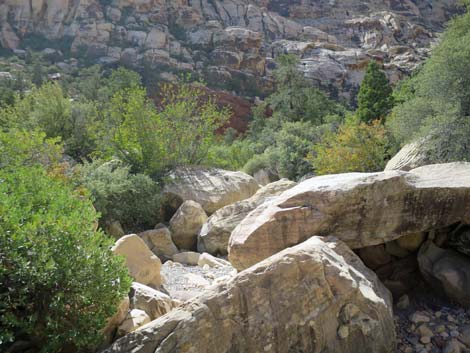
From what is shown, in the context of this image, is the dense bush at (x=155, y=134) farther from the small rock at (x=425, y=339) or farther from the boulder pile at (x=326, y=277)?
the small rock at (x=425, y=339)

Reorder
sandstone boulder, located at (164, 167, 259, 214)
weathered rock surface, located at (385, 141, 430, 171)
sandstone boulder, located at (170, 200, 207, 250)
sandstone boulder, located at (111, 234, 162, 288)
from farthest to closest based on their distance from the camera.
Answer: sandstone boulder, located at (164, 167, 259, 214)
weathered rock surface, located at (385, 141, 430, 171)
sandstone boulder, located at (170, 200, 207, 250)
sandstone boulder, located at (111, 234, 162, 288)

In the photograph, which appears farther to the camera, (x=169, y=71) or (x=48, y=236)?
(x=169, y=71)

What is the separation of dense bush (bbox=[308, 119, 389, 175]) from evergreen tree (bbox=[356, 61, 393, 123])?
656 centimetres

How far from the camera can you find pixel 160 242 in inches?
397

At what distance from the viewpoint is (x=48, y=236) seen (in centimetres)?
374

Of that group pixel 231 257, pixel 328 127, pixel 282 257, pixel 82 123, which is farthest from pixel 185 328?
pixel 328 127

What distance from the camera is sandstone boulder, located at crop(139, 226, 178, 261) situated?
1000cm

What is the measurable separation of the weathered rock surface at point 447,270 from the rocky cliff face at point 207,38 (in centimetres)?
4124

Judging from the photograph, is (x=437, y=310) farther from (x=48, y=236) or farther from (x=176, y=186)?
(x=176, y=186)

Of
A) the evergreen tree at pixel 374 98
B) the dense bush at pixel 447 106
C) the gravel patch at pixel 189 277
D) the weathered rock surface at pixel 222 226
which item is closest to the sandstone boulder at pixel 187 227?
the weathered rock surface at pixel 222 226

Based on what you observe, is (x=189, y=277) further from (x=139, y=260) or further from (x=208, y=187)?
(x=208, y=187)

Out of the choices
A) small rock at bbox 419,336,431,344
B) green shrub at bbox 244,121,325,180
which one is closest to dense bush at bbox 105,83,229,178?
green shrub at bbox 244,121,325,180

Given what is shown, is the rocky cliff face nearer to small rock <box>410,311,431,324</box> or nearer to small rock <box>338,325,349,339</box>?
small rock <box>410,311,431,324</box>

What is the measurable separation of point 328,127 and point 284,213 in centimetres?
1709
